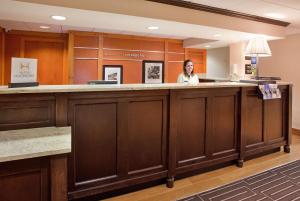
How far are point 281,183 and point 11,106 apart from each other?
3.12m

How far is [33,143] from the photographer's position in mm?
1646

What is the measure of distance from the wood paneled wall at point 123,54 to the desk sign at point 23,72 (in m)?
3.88

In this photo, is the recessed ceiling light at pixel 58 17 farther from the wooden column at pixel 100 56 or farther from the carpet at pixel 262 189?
the wooden column at pixel 100 56

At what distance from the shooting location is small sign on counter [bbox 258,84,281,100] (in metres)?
3.53

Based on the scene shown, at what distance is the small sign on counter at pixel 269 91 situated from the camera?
11.6 ft

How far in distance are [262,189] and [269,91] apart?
1568 millimetres

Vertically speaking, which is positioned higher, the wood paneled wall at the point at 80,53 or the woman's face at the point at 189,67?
the wood paneled wall at the point at 80,53

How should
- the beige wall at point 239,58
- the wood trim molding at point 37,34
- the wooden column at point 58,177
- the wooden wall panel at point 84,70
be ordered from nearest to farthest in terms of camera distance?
the wooden column at point 58,177, the beige wall at point 239,58, the wood trim molding at point 37,34, the wooden wall panel at point 84,70

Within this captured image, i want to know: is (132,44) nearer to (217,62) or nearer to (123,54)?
(123,54)

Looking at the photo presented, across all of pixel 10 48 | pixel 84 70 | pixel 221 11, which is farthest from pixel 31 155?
pixel 10 48

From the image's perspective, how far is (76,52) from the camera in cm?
599

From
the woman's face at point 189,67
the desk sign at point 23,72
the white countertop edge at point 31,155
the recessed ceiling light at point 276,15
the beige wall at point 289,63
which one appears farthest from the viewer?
the beige wall at point 289,63

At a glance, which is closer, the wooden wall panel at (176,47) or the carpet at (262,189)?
the carpet at (262,189)

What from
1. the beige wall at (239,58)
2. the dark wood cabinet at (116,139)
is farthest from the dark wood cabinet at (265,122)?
the dark wood cabinet at (116,139)
